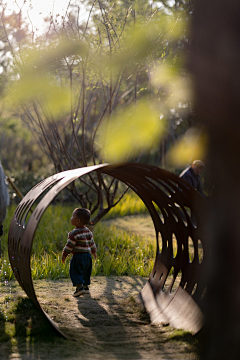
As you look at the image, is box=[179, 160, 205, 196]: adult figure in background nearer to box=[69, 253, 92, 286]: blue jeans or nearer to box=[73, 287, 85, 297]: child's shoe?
box=[69, 253, 92, 286]: blue jeans

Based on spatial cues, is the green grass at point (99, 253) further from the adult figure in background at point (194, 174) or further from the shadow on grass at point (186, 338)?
the shadow on grass at point (186, 338)

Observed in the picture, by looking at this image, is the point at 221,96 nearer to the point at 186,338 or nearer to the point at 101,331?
the point at 186,338

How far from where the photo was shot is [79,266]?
4.35 meters

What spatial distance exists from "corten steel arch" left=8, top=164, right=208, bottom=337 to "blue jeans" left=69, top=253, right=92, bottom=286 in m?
0.71

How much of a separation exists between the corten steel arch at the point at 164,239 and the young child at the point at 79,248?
62 cm

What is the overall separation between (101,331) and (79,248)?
1.10 m

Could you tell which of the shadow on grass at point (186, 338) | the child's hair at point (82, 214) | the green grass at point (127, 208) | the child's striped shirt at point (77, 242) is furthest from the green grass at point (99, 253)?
the shadow on grass at point (186, 338)

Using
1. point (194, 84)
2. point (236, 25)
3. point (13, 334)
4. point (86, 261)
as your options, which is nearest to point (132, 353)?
point (13, 334)

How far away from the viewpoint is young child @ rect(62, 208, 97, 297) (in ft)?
14.1

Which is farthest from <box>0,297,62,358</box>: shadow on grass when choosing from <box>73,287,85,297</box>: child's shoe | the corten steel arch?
<box>73,287,85,297</box>: child's shoe

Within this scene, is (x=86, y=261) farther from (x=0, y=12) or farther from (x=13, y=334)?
(x=0, y=12)

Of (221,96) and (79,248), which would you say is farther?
(79,248)

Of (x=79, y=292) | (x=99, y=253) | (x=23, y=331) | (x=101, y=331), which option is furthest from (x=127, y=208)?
(x=23, y=331)

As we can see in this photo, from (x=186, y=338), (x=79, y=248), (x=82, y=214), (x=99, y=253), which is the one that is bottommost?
(x=186, y=338)
